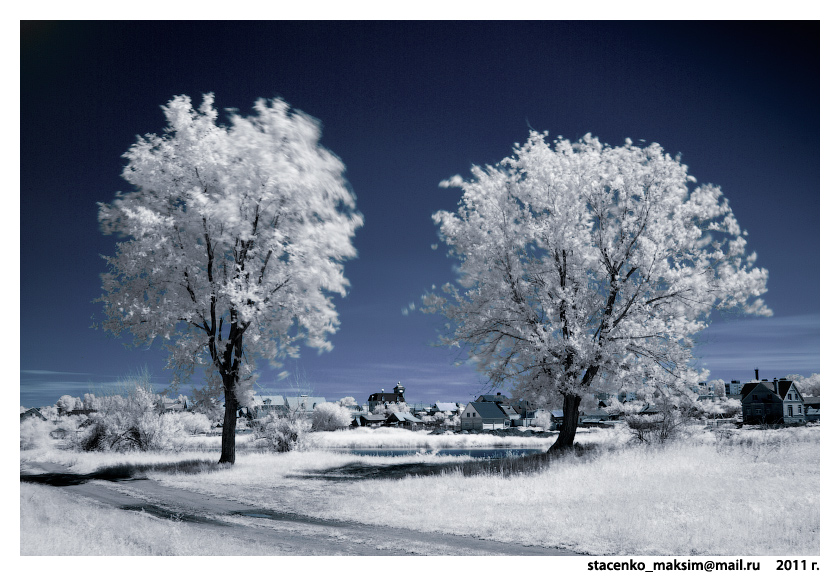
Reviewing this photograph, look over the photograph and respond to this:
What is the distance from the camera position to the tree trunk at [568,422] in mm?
18984

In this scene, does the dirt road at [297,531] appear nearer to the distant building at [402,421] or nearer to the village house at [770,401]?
the village house at [770,401]

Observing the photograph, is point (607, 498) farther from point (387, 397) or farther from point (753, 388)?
point (387, 397)

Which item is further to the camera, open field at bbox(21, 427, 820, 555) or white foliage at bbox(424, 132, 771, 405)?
white foliage at bbox(424, 132, 771, 405)

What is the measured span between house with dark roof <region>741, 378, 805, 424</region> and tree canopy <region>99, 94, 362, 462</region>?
38.1 meters

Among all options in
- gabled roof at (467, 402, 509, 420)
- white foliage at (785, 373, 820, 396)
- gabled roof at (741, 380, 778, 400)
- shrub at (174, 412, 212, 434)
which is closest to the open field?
white foliage at (785, 373, 820, 396)

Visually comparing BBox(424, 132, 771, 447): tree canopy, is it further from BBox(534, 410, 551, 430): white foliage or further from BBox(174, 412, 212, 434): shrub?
BBox(534, 410, 551, 430): white foliage

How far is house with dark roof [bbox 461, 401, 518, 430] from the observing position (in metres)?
86.2

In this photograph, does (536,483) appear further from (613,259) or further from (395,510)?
(613,259)

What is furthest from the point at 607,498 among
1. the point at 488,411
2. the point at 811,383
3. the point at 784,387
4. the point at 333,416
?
the point at 488,411

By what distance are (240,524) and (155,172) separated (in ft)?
35.3

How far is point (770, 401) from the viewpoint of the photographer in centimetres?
4681

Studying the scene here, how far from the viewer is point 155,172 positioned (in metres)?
16.2

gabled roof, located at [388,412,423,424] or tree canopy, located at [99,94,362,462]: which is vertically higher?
tree canopy, located at [99,94,362,462]
